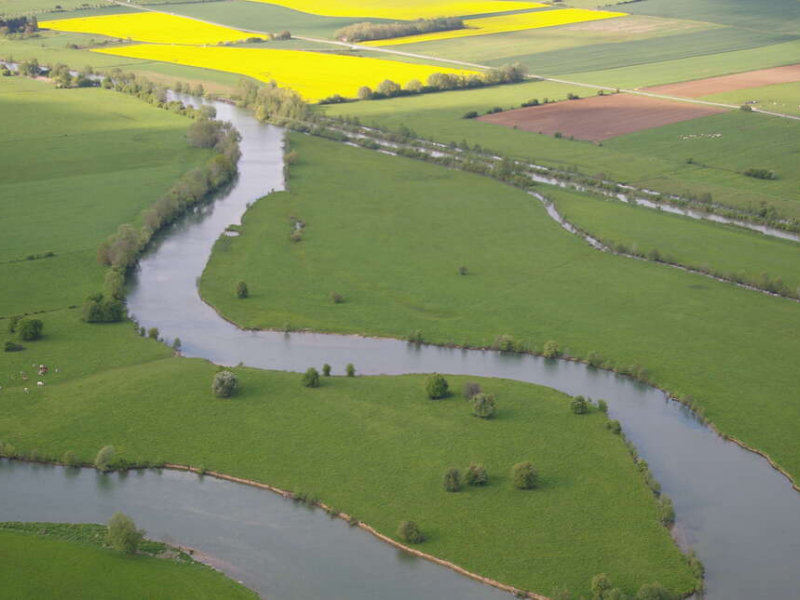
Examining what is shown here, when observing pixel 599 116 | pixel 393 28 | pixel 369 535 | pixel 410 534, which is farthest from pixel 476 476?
pixel 393 28

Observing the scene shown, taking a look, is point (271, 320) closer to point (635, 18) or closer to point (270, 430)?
point (270, 430)

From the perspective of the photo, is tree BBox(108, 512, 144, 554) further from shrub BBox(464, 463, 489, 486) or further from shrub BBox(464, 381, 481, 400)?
shrub BBox(464, 381, 481, 400)

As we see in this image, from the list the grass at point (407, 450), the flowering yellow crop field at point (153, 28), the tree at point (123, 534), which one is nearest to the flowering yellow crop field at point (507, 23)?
the flowering yellow crop field at point (153, 28)

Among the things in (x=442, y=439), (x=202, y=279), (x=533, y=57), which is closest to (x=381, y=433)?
(x=442, y=439)

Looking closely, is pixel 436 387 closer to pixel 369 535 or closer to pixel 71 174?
pixel 369 535

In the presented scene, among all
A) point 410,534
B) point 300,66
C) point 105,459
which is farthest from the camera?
point 300,66

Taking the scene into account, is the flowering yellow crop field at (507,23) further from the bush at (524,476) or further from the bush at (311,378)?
the bush at (524,476)
